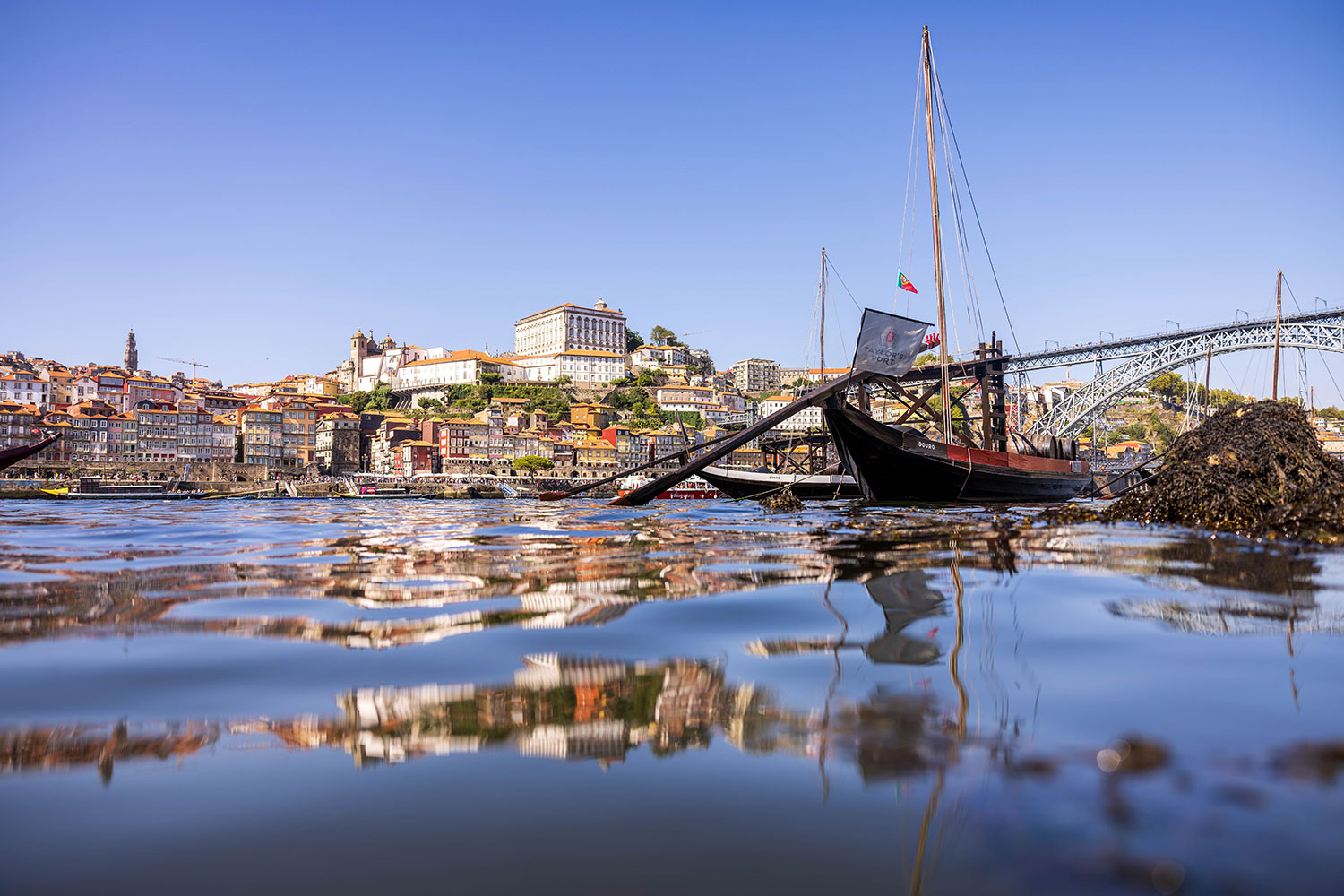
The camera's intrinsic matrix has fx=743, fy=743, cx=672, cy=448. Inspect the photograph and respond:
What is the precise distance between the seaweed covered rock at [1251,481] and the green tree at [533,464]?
8019 cm

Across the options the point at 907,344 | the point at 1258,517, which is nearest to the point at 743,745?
the point at 1258,517

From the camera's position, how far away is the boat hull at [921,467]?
57.4ft

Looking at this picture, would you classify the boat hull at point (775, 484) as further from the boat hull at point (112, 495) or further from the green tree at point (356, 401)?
the green tree at point (356, 401)

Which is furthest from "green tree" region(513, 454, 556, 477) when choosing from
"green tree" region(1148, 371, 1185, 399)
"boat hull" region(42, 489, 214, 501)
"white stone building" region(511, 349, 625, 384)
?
"green tree" region(1148, 371, 1185, 399)

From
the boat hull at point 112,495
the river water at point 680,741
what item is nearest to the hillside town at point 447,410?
the boat hull at point 112,495

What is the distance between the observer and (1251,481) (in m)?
7.61

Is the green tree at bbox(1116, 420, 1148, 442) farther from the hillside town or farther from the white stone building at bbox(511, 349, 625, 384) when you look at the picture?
the white stone building at bbox(511, 349, 625, 384)

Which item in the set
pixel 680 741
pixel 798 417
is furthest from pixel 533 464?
pixel 680 741

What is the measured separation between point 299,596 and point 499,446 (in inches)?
3710

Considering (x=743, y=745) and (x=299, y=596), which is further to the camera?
(x=299, y=596)

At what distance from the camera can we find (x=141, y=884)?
46.7 inches

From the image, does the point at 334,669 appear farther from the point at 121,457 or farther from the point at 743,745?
the point at 121,457

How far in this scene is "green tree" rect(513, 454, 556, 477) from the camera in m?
88.2

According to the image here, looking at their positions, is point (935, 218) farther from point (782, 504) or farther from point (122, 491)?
point (122, 491)
